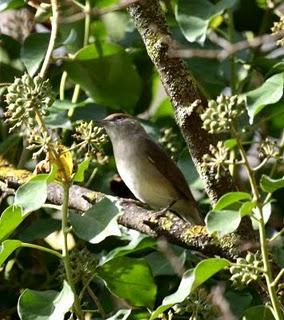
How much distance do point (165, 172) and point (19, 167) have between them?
1.02 m

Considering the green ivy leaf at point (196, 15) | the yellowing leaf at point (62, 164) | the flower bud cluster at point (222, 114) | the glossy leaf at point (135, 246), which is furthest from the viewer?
the green ivy leaf at point (196, 15)

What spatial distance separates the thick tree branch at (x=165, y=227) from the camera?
113 inches

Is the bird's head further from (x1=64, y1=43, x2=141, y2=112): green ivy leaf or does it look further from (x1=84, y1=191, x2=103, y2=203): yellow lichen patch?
(x1=84, y1=191, x2=103, y2=203): yellow lichen patch

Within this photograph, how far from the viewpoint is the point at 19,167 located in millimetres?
3691

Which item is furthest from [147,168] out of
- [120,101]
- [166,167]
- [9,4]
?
[9,4]

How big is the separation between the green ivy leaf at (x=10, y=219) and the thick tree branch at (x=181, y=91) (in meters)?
0.63

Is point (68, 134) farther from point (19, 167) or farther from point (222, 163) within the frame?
point (222, 163)

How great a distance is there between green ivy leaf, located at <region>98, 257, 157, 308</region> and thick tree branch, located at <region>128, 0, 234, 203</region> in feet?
1.01

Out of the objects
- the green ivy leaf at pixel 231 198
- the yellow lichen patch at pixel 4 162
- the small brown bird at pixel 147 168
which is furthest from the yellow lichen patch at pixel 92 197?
the small brown bird at pixel 147 168

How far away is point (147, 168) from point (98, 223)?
2179mm

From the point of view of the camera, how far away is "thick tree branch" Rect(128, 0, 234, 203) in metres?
2.96

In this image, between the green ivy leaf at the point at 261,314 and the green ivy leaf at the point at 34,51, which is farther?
the green ivy leaf at the point at 34,51

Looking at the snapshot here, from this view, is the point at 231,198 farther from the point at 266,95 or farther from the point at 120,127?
the point at 120,127

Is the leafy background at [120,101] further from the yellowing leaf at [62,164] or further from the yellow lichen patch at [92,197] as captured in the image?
the yellowing leaf at [62,164]
